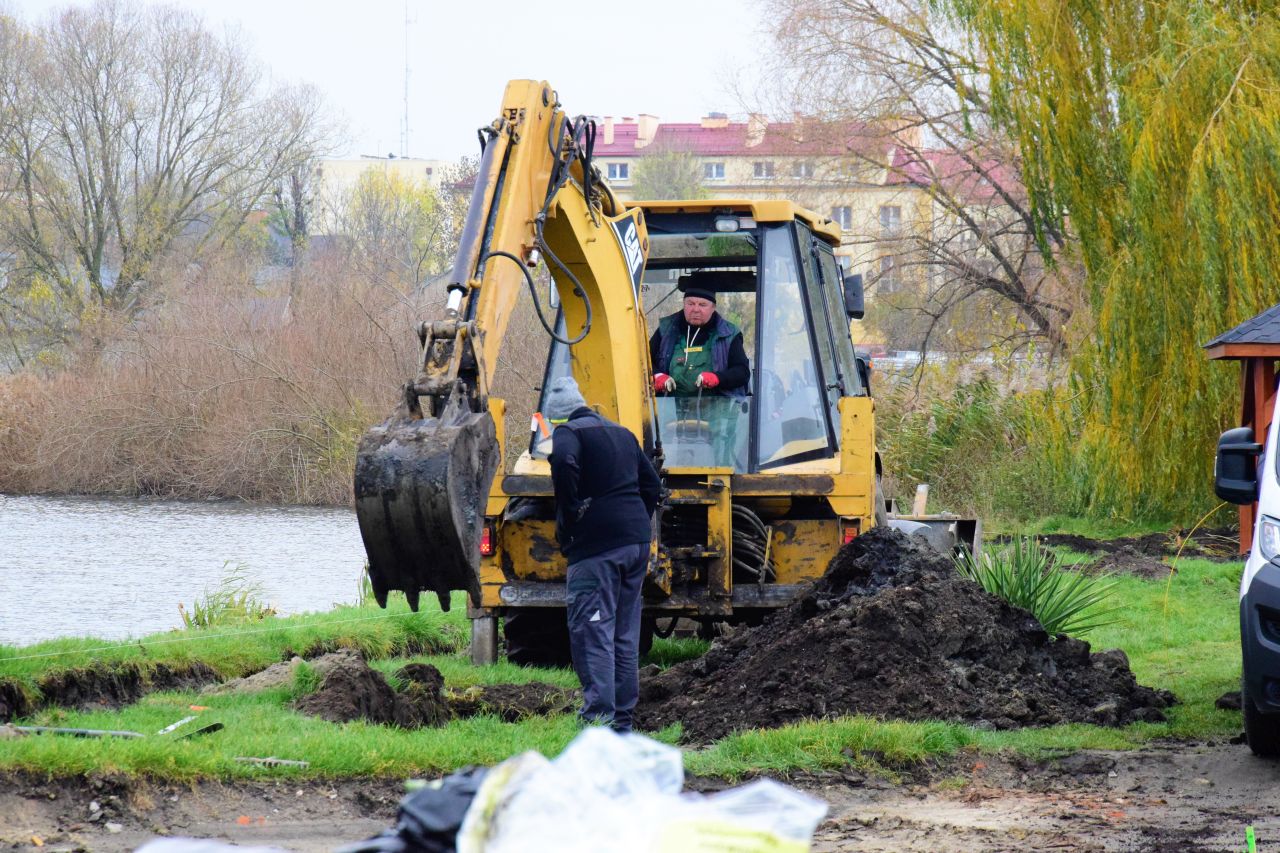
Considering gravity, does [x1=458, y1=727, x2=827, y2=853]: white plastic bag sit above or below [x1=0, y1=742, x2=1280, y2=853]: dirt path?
above

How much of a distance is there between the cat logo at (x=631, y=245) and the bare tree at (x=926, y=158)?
16034 mm

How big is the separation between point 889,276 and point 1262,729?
66.1 ft

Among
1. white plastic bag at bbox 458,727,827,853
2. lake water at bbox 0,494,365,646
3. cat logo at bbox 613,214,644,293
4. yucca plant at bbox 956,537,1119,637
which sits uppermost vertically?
cat logo at bbox 613,214,644,293

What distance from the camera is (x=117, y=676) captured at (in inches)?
371

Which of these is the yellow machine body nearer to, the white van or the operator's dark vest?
the operator's dark vest

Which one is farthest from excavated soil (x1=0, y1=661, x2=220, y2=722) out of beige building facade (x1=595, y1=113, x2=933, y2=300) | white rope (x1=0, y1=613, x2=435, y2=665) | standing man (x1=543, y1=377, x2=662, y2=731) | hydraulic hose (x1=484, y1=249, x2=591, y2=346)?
beige building facade (x1=595, y1=113, x2=933, y2=300)

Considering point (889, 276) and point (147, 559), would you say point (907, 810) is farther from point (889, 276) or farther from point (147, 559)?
point (889, 276)

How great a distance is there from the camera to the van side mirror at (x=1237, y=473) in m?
7.23

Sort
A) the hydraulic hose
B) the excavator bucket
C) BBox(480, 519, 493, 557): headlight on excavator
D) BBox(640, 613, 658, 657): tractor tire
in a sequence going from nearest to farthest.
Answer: the excavator bucket
the hydraulic hose
BBox(480, 519, 493, 557): headlight on excavator
BBox(640, 613, 658, 657): tractor tire

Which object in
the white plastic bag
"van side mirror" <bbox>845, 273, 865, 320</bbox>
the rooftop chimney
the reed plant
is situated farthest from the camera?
the rooftop chimney

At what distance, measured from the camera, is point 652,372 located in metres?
9.84

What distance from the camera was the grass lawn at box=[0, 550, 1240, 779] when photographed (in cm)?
669

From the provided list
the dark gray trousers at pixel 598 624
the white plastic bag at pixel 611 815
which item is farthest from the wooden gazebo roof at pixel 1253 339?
the white plastic bag at pixel 611 815

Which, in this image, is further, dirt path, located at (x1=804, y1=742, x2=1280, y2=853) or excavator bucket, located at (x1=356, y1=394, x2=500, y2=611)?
excavator bucket, located at (x1=356, y1=394, x2=500, y2=611)
